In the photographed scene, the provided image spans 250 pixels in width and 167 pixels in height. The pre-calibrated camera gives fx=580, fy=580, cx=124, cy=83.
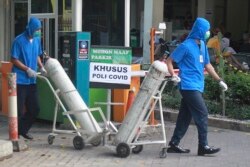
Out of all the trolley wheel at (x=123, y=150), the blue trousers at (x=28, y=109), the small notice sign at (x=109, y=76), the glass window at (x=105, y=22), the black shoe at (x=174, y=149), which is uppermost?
the glass window at (x=105, y=22)

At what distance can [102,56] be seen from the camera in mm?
8820

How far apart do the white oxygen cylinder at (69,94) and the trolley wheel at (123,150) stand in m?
0.52

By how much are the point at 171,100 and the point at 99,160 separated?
4.06 meters

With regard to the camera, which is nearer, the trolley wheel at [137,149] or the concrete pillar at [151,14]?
the trolley wheel at [137,149]

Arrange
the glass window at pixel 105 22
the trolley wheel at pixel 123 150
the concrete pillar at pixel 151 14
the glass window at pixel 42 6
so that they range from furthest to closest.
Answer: the concrete pillar at pixel 151 14
the glass window at pixel 105 22
the glass window at pixel 42 6
the trolley wheel at pixel 123 150

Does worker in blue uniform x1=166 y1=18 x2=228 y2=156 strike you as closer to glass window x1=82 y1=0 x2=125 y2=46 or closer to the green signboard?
the green signboard

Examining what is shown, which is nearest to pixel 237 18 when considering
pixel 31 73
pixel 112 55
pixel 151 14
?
pixel 151 14

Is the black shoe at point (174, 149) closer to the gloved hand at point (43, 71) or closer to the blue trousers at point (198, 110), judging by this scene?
the blue trousers at point (198, 110)

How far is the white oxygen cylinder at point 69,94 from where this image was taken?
26.3ft

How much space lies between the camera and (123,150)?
7.57 metres

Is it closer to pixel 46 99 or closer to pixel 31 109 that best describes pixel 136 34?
pixel 46 99

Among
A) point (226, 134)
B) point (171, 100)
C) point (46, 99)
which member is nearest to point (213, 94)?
point (171, 100)

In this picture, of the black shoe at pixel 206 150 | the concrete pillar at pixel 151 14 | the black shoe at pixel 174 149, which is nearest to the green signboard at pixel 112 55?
the black shoe at pixel 174 149

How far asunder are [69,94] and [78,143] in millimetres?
694
